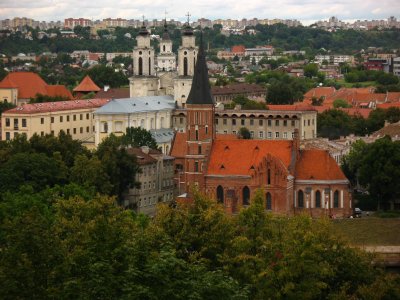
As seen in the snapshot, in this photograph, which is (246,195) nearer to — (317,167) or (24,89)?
(317,167)

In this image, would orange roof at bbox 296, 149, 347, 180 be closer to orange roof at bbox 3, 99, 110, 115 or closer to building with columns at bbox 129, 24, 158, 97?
orange roof at bbox 3, 99, 110, 115

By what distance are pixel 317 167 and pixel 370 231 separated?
40.1 ft

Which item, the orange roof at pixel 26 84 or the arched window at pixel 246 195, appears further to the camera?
the orange roof at pixel 26 84

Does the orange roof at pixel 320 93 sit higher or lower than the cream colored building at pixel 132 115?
lower

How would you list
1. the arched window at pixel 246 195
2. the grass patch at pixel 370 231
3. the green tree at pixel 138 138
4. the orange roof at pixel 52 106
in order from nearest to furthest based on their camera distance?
the grass patch at pixel 370 231, the arched window at pixel 246 195, the green tree at pixel 138 138, the orange roof at pixel 52 106

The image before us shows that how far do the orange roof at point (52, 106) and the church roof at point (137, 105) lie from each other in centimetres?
590

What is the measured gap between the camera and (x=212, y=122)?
7544 cm

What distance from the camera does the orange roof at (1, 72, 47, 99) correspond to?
400 feet

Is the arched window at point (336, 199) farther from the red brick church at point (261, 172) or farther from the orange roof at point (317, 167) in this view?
the orange roof at point (317, 167)

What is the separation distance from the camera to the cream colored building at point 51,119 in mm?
96438

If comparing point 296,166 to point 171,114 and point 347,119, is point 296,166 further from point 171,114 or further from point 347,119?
point 347,119

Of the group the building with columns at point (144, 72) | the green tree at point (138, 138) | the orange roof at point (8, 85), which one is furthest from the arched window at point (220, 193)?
the orange roof at point (8, 85)

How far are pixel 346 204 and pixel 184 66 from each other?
3421 cm

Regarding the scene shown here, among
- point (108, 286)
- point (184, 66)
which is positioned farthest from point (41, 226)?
point (184, 66)
